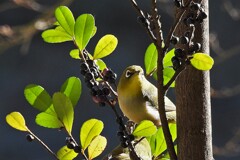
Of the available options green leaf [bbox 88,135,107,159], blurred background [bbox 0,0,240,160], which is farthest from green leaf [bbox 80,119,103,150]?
blurred background [bbox 0,0,240,160]

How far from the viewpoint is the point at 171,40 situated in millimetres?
507

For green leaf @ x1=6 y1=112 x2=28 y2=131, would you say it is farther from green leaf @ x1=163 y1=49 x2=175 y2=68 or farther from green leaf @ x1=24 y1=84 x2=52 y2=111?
green leaf @ x1=163 y1=49 x2=175 y2=68

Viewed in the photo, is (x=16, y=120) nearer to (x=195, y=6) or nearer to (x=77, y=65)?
(x=195, y=6)

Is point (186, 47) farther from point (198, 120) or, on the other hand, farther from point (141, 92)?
point (141, 92)

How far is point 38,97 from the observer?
0.61 metres

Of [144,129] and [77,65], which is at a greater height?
[144,129]

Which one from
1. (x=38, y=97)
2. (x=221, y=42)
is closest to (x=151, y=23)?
(x=38, y=97)

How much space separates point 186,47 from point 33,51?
10.7 feet

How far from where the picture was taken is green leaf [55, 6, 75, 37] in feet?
2.02

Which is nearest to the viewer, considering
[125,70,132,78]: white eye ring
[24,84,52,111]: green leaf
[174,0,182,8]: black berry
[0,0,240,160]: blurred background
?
[174,0,182,8]: black berry

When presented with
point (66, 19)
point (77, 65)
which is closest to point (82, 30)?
point (66, 19)

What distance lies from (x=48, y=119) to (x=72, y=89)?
4 cm

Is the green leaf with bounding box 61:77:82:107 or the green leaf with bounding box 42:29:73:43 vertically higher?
the green leaf with bounding box 42:29:73:43

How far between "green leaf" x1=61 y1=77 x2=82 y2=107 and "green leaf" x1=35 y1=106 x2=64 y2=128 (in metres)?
0.03
